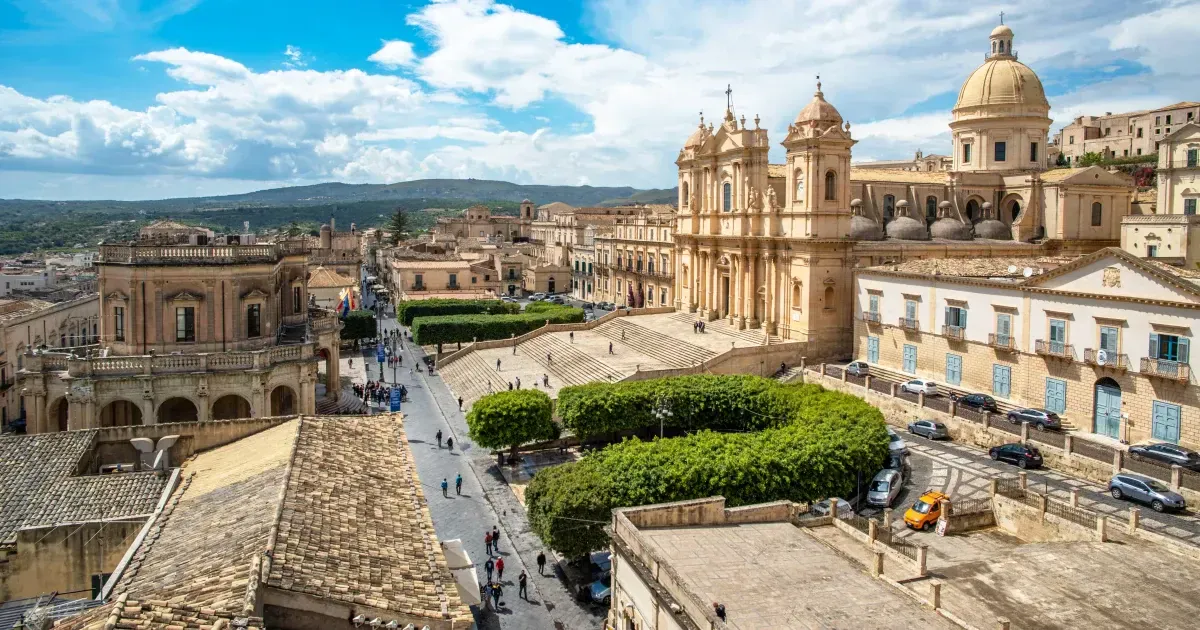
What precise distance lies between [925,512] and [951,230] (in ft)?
112

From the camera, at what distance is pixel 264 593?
37.1ft

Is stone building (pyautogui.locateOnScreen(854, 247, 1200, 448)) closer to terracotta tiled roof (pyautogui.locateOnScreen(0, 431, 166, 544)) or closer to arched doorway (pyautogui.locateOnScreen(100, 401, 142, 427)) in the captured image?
terracotta tiled roof (pyautogui.locateOnScreen(0, 431, 166, 544))

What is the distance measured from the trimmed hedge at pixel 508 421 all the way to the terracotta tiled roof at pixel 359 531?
11478 millimetres

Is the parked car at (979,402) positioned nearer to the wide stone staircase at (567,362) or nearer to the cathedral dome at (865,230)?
the wide stone staircase at (567,362)

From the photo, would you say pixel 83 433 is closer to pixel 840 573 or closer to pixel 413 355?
pixel 840 573

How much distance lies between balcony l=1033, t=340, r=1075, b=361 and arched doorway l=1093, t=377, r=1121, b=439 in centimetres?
147

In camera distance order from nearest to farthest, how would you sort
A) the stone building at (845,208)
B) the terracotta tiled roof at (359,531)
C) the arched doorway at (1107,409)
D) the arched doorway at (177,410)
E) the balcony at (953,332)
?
the terracotta tiled roof at (359,531) → the arched doorway at (177,410) → the arched doorway at (1107,409) → the balcony at (953,332) → the stone building at (845,208)

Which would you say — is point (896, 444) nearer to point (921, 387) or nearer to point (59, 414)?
point (921, 387)

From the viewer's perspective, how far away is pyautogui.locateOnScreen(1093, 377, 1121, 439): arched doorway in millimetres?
30844

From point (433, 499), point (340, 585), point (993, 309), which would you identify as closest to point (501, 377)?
point (433, 499)

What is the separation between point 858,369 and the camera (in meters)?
41.9

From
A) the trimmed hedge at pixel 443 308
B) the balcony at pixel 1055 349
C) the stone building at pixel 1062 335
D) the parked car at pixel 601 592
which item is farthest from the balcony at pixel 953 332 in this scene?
the trimmed hedge at pixel 443 308

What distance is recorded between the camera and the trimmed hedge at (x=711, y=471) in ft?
75.7

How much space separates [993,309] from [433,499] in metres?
24.7
